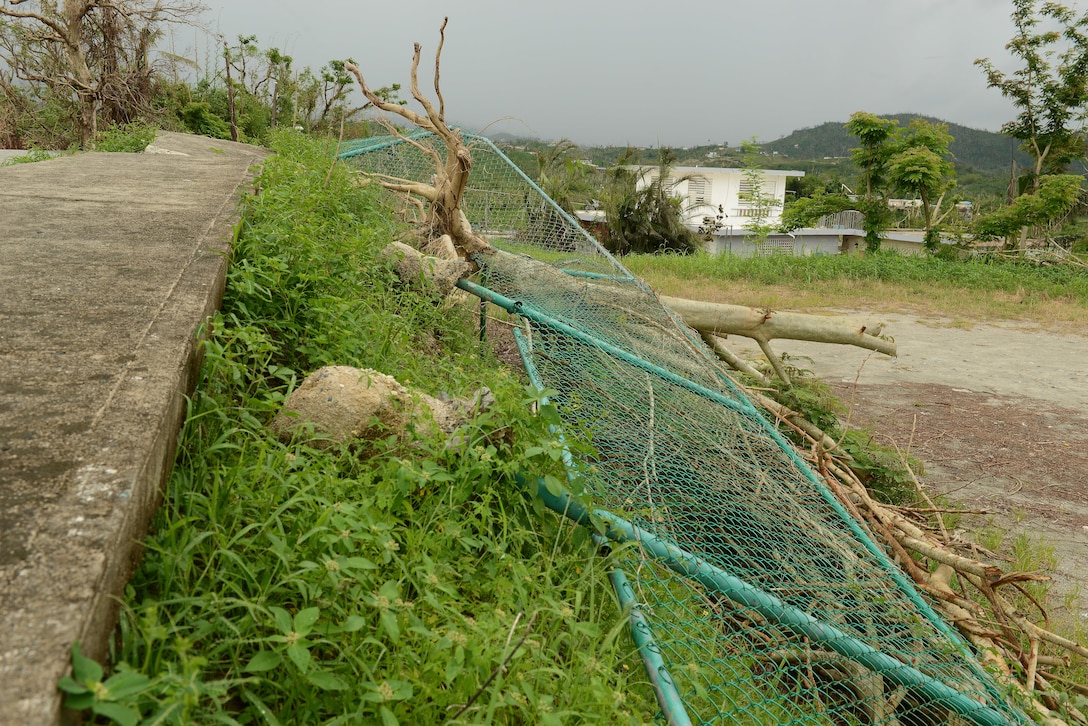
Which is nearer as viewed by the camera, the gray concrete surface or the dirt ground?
the gray concrete surface

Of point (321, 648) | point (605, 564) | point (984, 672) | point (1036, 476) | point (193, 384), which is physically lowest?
point (1036, 476)

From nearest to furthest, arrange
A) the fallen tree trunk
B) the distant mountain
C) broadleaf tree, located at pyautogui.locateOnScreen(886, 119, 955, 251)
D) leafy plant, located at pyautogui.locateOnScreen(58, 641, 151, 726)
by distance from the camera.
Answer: leafy plant, located at pyautogui.locateOnScreen(58, 641, 151, 726) → the fallen tree trunk → broadleaf tree, located at pyautogui.locateOnScreen(886, 119, 955, 251) → the distant mountain

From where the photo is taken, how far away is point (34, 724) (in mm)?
845

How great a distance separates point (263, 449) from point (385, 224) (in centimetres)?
334

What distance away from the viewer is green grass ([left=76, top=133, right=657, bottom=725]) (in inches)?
50.0

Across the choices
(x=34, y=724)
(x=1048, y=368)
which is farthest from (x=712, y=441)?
(x=1048, y=368)

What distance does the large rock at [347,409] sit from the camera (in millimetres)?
2041

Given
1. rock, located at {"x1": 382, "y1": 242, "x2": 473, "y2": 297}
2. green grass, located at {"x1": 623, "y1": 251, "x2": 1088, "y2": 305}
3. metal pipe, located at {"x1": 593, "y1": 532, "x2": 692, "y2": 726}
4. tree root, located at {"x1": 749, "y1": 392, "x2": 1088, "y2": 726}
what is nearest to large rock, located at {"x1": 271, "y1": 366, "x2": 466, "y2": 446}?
metal pipe, located at {"x1": 593, "y1": 532, "x2": 692, "y2": 726}

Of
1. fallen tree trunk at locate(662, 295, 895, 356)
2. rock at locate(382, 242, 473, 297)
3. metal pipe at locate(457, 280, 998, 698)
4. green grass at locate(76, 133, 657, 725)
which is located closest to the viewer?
green grass at locate(76, 133, 657, 725)

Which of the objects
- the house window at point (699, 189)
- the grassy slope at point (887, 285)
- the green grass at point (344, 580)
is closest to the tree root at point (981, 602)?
the green grass at point (344, 580)

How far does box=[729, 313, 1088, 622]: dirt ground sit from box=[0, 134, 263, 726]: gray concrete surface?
3.86 meters

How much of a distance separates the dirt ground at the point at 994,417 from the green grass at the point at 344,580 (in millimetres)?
3184

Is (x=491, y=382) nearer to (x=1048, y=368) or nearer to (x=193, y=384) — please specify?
(x=193, y=384)

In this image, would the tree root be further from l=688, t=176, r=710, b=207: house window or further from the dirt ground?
l=688, t=176, r=710, b=207: house window
